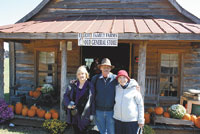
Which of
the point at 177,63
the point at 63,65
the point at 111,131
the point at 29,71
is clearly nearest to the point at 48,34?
the point at 63,65

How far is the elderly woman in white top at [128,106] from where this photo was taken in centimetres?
291

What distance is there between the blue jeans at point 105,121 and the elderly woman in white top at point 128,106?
0.63 ft

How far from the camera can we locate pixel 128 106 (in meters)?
2.90

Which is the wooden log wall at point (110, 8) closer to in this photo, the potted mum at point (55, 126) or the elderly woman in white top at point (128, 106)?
the elderly woman in white top at point (128, 106)

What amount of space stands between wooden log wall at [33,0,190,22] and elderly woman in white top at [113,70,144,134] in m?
4.47

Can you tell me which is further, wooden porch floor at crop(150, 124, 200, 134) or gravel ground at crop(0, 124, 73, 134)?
gravel ground at crop(0, 124, 73, 134)

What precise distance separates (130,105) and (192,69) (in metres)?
5.12

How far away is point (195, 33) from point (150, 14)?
308 cm

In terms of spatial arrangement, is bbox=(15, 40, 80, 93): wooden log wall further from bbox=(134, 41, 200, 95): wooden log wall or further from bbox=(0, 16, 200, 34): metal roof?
bbox=(134, 41, 200, 95): wooden log wall

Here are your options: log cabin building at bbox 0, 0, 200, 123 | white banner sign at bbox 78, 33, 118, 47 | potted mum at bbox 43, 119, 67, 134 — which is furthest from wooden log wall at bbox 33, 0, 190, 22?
potted mum at bbox 43, 119, 67, 134

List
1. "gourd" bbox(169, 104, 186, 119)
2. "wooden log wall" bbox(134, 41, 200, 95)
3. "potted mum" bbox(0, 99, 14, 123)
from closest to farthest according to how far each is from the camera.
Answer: "gourd" bbox(169, 104, 186, 119), "potted mum" bbox(0, 99, 14, 123), "wooden log wall" bbox(134, 41, 200, 95)

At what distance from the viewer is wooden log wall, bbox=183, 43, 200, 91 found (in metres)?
6.46

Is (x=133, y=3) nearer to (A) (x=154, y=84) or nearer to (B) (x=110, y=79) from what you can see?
(A) (x=154, y=84)

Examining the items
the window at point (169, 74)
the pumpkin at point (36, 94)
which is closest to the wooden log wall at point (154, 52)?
the window at point (169, 74)
